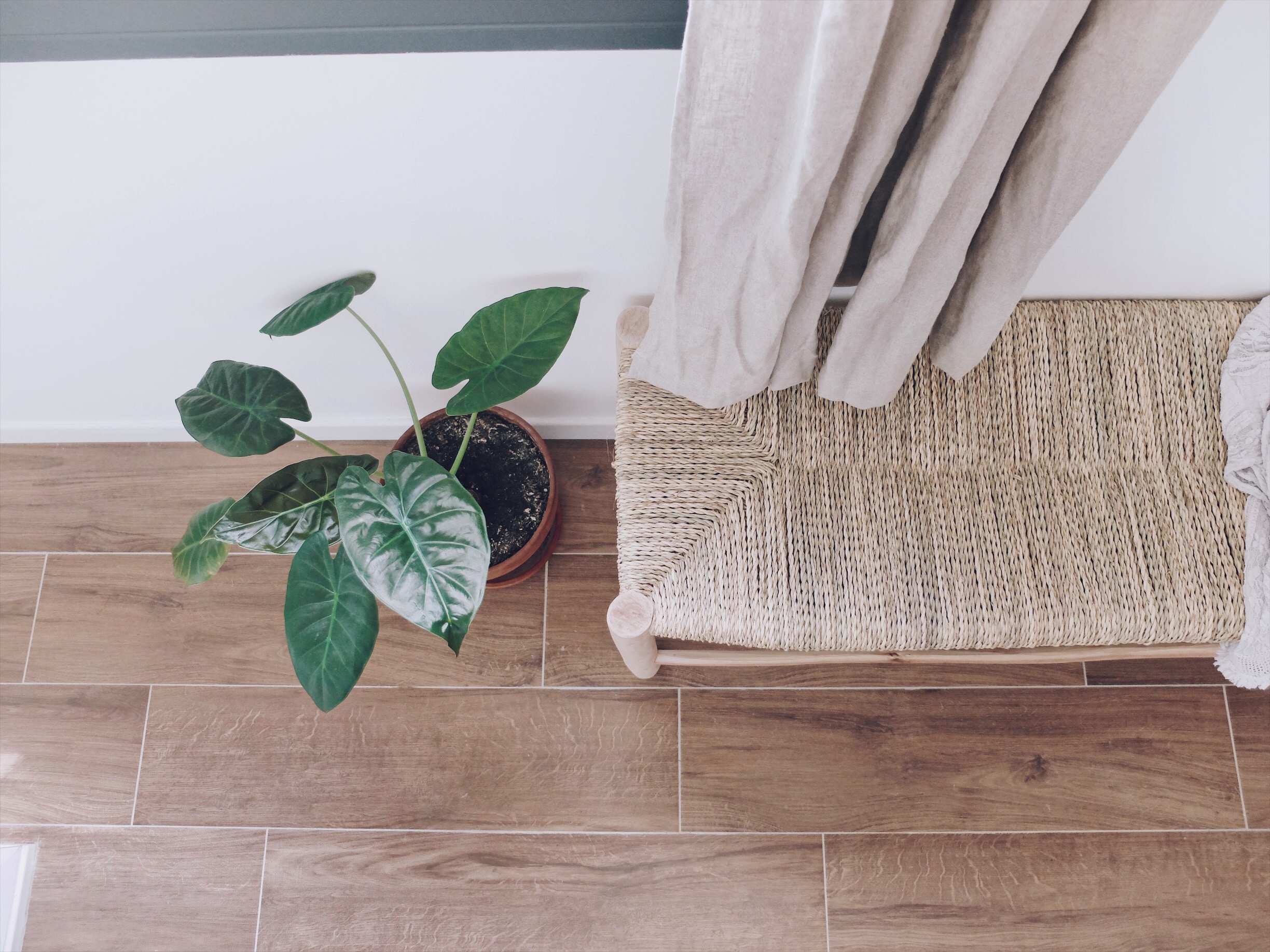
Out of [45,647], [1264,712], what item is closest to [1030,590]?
[1264,712]

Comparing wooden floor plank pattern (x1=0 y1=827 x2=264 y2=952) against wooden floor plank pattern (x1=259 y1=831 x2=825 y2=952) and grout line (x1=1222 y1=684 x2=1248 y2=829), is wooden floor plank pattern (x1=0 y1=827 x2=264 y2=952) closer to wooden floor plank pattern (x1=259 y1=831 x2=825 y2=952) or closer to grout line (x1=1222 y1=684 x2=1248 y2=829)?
wooden floor plank pattern (x1=259 y1=831 x2=825 y2=952)

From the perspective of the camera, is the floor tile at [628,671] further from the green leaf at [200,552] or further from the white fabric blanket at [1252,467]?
the green leaf at [200,552]

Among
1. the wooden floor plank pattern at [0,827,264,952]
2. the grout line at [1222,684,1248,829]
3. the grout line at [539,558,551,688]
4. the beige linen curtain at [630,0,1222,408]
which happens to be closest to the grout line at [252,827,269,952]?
the wooden floor plank pattern at [0,827,264,952]

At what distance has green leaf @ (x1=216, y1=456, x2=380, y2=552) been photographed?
90cm

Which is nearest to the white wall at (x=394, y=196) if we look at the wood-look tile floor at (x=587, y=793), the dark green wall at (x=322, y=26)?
the dark green wall at (x=322, y=26)

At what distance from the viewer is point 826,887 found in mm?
1248

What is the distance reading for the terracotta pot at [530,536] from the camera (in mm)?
1158

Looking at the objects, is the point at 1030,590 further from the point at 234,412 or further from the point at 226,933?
the point at 226,933

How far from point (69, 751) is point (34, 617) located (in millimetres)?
→ 240

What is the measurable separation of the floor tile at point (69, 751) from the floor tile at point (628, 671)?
2.32ft

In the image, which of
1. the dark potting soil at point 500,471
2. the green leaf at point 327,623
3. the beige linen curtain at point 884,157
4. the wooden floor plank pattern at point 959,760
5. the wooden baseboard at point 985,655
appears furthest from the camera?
the wooden floor plank pattern at point 959,760

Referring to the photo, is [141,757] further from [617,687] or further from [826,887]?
[826,887]

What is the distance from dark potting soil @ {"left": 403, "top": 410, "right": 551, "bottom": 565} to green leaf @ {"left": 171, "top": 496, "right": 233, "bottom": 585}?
10.4 inches

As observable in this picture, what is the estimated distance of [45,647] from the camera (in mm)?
1376
